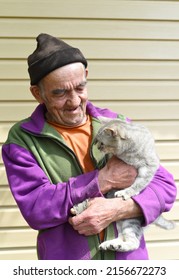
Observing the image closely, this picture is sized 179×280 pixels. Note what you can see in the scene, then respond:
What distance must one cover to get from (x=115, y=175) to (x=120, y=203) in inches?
5.7

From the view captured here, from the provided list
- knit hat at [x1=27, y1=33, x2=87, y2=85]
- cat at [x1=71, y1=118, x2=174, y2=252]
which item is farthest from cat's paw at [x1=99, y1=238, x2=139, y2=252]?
knit hat at [x1=27, y1=33, x2=87, y2=85]

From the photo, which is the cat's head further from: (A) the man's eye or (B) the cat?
(A) the man's eye

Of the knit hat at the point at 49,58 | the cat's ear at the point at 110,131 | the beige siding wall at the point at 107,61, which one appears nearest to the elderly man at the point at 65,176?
the knit hat at the point at 49,58

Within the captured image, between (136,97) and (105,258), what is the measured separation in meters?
1.85

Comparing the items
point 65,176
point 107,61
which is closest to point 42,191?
point 65,176

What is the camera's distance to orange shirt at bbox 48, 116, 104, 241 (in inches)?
85.2

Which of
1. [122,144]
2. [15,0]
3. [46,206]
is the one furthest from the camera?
[15,0]

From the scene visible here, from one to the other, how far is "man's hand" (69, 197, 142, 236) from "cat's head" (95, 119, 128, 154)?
0.91 ft

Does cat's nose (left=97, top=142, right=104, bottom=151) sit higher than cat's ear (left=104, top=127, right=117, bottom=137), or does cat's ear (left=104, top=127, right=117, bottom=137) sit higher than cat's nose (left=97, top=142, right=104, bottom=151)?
cat's ear (left=104, top=127, right=117, bottom=137)

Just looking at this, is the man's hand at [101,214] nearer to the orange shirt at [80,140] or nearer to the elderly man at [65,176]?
the elderly man at [65,176]

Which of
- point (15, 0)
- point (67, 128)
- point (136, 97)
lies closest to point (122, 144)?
point (67, 128)

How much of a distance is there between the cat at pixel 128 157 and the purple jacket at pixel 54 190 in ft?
0.15
